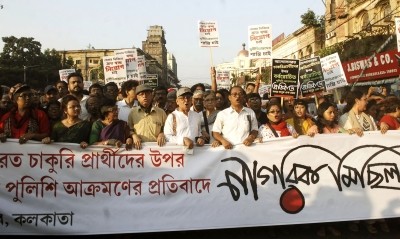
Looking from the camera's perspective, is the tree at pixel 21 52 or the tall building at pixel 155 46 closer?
the tree at pixel 21 52

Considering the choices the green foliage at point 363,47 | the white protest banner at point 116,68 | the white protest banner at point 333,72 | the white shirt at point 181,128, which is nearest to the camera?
the white shirt at point 181,128

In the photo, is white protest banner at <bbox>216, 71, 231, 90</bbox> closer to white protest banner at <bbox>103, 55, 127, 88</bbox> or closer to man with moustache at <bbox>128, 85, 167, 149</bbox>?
white protest banner at <bbox>103, 55, 127, 88</bbox>

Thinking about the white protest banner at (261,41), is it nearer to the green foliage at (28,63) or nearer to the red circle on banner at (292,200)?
the red circle on banner at (292,200)

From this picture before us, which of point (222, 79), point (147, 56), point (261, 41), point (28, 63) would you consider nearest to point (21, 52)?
point (28, 63)

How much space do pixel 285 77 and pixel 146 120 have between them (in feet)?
11.7

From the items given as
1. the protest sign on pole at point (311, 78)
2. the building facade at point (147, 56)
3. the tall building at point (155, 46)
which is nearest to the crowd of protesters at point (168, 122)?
the protest sign on pole at point (311, 78)

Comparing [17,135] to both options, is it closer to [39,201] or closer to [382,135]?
[39,201]

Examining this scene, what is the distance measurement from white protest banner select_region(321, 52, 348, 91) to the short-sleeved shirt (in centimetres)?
504

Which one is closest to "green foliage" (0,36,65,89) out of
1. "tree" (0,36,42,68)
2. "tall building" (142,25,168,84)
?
"tree" (0,36,42,68)

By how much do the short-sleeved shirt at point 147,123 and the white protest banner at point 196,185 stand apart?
22 centimetres

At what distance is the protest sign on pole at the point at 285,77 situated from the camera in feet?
25.5

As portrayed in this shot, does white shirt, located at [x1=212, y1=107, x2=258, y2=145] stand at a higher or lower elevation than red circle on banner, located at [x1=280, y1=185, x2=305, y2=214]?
higher

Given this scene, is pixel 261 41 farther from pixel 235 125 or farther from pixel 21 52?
pixel 21 52

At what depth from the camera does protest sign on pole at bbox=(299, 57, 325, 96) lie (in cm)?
842
